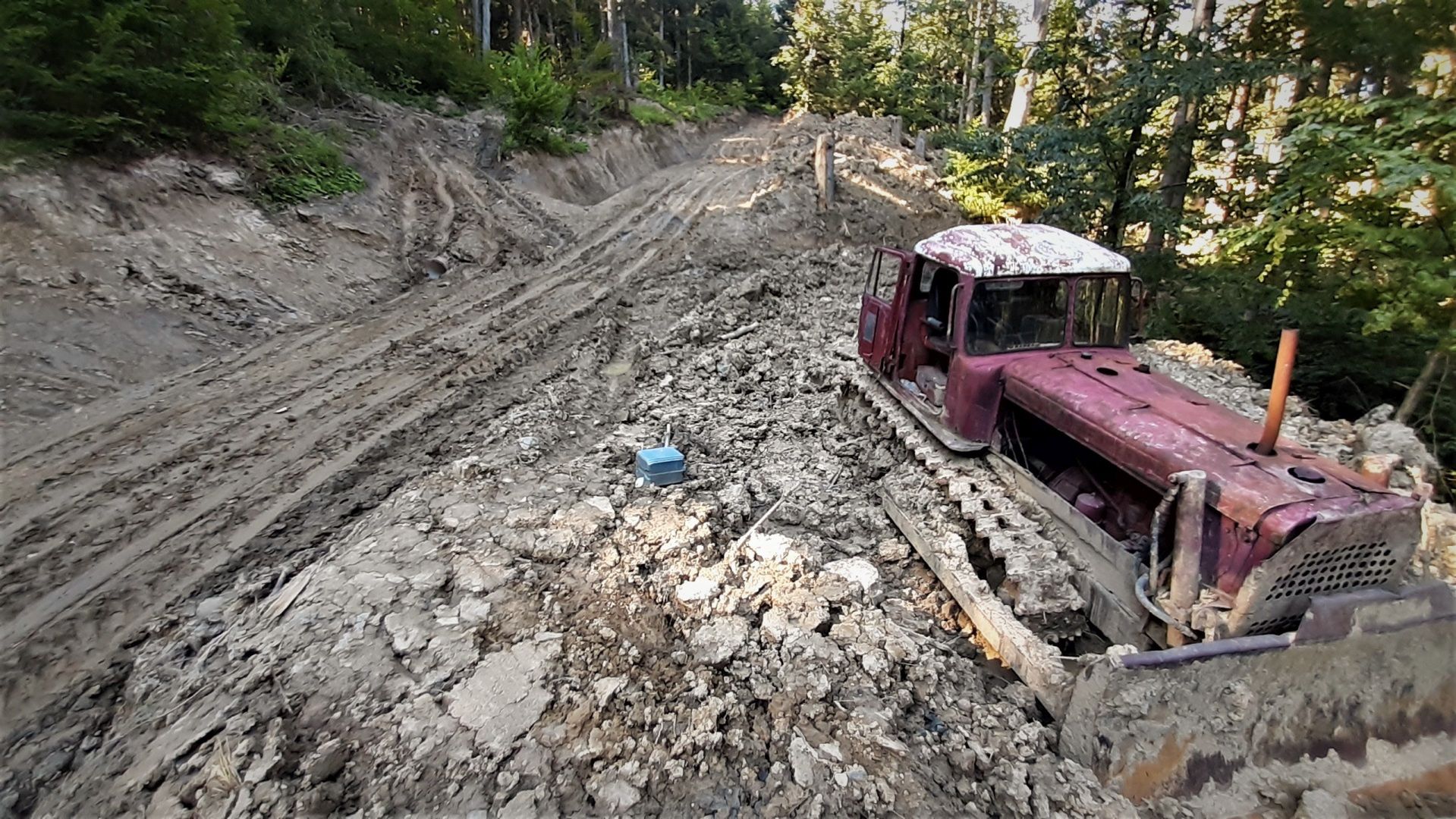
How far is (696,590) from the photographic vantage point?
15.8 feet

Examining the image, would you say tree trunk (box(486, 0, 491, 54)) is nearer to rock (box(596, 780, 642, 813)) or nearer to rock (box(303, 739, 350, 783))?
rock (box(303, 739, 350, 783))

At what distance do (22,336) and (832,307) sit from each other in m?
10.3

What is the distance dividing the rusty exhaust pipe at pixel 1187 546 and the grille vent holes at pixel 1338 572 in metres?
0.32

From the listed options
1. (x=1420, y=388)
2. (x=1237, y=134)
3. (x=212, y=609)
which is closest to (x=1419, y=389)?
(x=1420, y=388)

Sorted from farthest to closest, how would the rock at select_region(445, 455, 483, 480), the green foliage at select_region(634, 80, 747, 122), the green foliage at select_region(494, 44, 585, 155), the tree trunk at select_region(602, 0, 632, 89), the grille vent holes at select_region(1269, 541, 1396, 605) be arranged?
the green foliage at select_region(634, 80, 747, 122), the tree trunk at select_region(602, 0, 632, 89), the green foliage at select_region(494, 44, 585, 155), the rock at select_region(445, 455, 483, 480), the grille vent holes at select_region(1269, 541, 1396, 605)

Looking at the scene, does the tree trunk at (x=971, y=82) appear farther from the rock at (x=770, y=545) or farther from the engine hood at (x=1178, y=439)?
the rock at (x=770, y=545)

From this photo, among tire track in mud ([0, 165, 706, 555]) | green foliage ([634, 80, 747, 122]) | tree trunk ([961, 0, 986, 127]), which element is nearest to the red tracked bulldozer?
tire track in mud ([0, 165, 706, 555])

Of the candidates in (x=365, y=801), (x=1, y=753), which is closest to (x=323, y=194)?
(x=1, y=753)

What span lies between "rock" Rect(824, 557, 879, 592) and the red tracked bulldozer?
1.41 feet

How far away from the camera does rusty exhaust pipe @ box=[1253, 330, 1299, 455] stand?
3545 millimetres

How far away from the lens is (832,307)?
12109 mm

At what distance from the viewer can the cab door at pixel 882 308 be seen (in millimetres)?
6711

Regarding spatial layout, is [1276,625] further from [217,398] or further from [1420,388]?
[217,398]

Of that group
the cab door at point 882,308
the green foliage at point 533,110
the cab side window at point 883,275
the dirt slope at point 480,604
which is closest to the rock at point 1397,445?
the cab door at point 882,308
